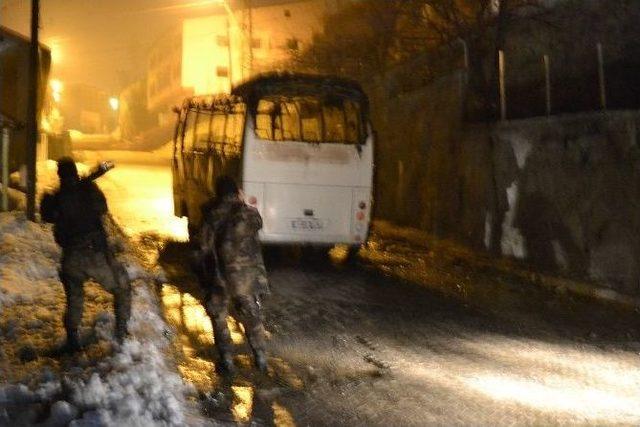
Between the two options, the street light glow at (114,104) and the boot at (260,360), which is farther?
the street light glow at (114,104)

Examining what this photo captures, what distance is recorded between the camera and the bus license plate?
12102 mm

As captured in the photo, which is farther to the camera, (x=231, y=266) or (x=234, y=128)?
(x=234, y=128)

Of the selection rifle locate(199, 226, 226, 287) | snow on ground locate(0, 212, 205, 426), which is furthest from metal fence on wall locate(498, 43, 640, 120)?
snow on ground locate(0, 212, 205, 426)

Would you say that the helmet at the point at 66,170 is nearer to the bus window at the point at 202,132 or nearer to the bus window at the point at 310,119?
the bus window at the point at 310,119

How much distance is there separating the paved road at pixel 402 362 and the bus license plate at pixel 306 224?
90 centimetres

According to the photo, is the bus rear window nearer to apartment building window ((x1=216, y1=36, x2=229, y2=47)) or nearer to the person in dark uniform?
the person in dark uniform

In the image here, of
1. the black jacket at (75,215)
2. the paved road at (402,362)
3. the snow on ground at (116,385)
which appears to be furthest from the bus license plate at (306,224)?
the black jacket at (75,215)

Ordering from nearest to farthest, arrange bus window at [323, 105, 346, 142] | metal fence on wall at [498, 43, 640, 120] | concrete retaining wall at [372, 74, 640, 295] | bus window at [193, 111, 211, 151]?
concrete retaining wall at [372, 74, 640, 295] < bus window at [323, 105, 346, 142] < bus window at [193, 111, 211, 151] < metal fence on wall at [498, 43, 640, 120]

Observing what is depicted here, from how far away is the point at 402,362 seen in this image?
722 cm

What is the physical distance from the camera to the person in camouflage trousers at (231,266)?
6.47 metres

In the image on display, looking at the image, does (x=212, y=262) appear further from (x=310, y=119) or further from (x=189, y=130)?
(x=189, y=130)

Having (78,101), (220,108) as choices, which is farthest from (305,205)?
(78,101)

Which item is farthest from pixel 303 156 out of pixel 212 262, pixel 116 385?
pixel 116 385

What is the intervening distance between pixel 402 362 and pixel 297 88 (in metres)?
6.20
